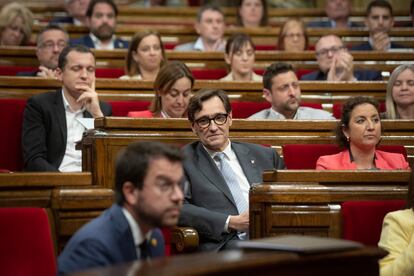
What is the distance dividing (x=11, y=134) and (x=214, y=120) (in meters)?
0.85

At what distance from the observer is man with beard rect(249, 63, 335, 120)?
3.41 metres

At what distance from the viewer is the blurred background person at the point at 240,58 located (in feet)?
13.1

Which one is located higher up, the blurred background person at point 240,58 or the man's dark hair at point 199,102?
the blurred background person at point 240,58

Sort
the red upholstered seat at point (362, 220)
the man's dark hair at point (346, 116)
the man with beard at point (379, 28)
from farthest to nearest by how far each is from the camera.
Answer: the man with beard at point (379, 28)
the man's dark hair at point (346, 116)
the red upholstered seat at point (362, 220)

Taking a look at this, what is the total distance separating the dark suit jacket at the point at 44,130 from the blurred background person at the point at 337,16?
97.4 inches

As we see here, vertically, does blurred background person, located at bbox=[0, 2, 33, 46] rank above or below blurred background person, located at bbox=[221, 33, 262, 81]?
Answer: above

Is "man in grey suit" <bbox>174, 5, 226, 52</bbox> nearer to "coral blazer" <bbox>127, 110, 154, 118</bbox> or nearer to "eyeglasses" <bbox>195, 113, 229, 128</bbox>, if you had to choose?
"coral blazer" <bbox>127, 110, 154, 118</bbox>

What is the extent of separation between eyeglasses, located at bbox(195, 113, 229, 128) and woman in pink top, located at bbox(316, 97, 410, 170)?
31 centimetres

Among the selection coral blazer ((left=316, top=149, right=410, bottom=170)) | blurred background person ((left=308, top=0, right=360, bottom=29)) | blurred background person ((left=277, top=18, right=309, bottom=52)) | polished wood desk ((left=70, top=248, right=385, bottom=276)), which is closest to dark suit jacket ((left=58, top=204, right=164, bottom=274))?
polished wood desk ((left=70, top=248, right=385, bottom=276))

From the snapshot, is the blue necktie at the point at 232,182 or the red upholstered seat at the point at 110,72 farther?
the red upholstered seat at the point at 110,72

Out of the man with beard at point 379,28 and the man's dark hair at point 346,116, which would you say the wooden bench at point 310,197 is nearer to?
the man's dark hair at point 346,116

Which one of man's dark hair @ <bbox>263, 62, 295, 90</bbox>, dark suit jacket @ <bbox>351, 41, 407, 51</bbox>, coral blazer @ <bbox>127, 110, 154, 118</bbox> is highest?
dark suit jacket @ <bbox>351, 41, 407, 51</bbox>

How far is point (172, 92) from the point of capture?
3256 millimetres

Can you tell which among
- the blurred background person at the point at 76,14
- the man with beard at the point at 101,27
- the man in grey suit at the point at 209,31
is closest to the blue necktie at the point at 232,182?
the man with beard at the point at 101,27
